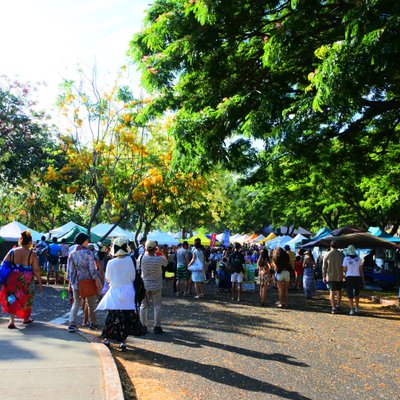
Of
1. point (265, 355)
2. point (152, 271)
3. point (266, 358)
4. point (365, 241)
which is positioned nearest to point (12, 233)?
point (365, 241)

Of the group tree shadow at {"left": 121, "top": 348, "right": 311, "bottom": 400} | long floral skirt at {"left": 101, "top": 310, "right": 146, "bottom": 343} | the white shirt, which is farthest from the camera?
the white shirt

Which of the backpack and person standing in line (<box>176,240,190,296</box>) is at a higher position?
person standing in line (<box>176,240,190,296</box>)

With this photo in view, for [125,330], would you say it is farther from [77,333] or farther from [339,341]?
[339,341]

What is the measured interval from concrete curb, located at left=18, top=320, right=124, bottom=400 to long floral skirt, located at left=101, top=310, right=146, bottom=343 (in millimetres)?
228

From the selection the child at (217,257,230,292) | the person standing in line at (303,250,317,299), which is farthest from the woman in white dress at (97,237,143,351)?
the child at (217,257,230,292)

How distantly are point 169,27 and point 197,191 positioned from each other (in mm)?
15157

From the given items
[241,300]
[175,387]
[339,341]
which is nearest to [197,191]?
[241,300]

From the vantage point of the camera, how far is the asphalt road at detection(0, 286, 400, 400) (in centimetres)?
560

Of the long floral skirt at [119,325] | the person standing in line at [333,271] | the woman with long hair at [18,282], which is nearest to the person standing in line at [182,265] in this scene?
the person standing in line at [333,271]

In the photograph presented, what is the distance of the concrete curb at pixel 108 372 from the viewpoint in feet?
16.2

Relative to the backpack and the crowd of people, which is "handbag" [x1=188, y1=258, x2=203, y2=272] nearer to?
the crowd of people

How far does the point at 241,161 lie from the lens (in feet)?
38.0

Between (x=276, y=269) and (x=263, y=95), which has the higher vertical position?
(x=263, y=95)

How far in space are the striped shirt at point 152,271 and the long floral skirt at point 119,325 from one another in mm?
1783
